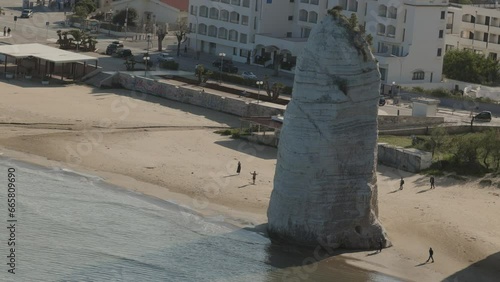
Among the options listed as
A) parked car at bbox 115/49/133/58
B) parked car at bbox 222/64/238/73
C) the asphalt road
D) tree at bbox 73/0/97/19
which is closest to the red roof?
the asphalt road

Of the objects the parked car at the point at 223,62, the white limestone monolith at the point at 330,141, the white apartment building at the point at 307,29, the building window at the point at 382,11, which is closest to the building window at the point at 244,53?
the white apartment building at the point at 307,29

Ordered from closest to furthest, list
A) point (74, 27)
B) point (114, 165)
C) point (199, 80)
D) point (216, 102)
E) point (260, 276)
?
1. point (260, 276)
2. point (114, 165)
3. point (216, 102)
4. point (199, 80)
5. point (74, 27)

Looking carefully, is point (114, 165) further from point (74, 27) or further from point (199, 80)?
point (74, 27)

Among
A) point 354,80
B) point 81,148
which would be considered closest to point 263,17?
point 81,148

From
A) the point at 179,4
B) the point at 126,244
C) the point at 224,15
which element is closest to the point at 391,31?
the point at 224,15

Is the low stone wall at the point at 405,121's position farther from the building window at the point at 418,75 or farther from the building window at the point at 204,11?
the building window at the point at 204,11

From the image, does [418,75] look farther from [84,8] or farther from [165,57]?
[84,8]
